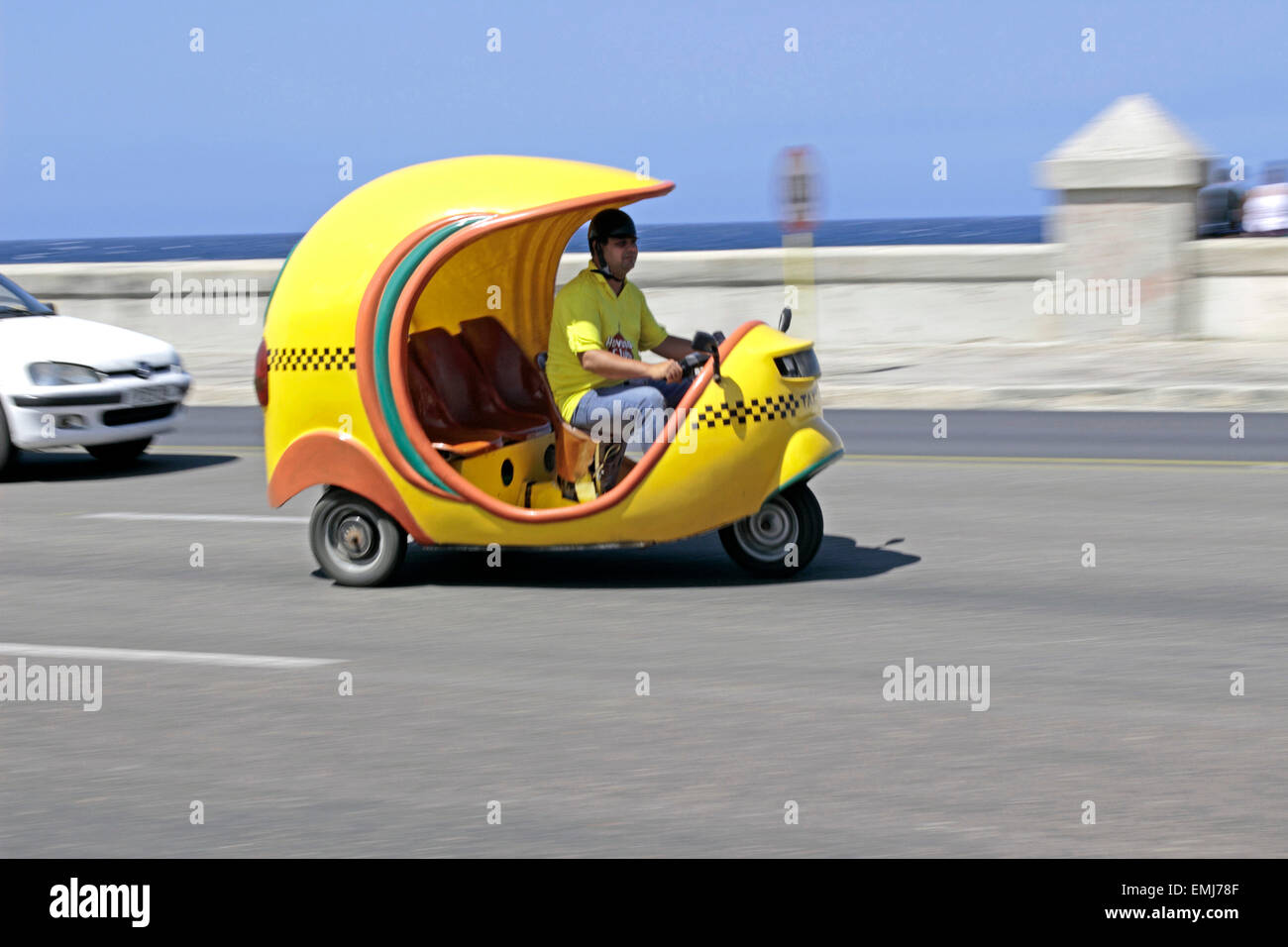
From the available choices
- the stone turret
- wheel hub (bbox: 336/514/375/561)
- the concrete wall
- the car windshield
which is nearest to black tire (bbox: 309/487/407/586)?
wheel hub (bbox: 336/514/375/561)

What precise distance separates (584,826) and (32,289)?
66.9ft

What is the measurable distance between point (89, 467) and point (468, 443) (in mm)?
5552

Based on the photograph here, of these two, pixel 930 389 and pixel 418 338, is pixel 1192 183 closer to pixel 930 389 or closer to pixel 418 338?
pixel 930 389

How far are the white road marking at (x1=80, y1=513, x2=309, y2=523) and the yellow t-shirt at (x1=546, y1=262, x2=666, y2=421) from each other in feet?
8.37

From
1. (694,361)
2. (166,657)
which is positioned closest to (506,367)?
(694,361)

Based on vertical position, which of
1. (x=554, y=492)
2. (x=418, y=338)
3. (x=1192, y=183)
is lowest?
(x=554, y=492)

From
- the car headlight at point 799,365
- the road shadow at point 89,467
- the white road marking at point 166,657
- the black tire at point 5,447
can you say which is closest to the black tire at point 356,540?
the white road marking at point 166,657

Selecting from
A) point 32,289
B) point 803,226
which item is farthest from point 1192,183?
point 32,289

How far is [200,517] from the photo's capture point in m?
10.9

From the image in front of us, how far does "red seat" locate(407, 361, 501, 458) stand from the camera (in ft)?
30.0

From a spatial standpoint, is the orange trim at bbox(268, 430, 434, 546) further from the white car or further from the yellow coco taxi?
the white car

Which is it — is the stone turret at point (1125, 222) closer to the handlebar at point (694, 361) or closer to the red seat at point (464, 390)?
the red seat at point (464, 390)

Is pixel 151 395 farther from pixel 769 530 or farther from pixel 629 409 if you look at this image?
pixel 769 530

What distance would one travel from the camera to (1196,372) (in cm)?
1705
